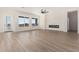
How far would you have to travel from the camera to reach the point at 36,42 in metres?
1.31

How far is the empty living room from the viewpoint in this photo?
1288 millimetres

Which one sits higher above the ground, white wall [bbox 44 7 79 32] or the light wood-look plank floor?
white wall [bbox 44 7 79 32]

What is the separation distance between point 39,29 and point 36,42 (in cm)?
17

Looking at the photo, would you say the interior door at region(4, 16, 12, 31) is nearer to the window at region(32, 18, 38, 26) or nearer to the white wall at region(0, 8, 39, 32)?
the white wall at region(0, 8, 39, 32)

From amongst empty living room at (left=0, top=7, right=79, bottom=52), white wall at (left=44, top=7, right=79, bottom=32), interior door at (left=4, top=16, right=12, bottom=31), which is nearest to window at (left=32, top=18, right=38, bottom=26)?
empty living room at (left=0, top=7, right=79, bottom=52)

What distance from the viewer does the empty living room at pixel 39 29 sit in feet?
4.23

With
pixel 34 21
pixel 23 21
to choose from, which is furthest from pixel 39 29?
pixel 23 21

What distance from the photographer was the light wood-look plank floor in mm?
1287

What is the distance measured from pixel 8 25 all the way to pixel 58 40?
2.09ft

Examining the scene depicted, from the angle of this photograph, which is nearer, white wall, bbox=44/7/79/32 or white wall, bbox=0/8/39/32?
white wall, bbox=0/8/39/32

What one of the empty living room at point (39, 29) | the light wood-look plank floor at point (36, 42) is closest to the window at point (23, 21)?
the empty living room at point (39, 29)
